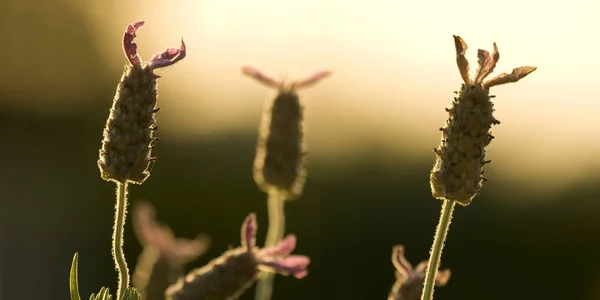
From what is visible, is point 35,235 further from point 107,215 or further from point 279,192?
point 279,192

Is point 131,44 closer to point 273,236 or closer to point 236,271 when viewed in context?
point 236,271

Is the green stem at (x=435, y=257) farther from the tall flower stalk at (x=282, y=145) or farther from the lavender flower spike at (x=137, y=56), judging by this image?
the tall flower stalk at (x=282, y=145)

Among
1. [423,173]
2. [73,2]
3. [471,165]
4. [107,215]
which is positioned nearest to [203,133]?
[107,215]

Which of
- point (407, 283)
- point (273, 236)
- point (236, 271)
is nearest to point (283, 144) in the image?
point (273, 236)

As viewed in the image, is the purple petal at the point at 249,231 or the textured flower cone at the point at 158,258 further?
the textured flower cone at the point at 158,258

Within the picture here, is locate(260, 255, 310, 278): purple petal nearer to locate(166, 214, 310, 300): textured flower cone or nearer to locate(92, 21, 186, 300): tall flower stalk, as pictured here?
locate(166, 214, 310, 300): textured flower cone

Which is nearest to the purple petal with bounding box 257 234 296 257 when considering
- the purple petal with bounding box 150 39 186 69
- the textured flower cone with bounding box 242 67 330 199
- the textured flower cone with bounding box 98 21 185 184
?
the textured flower cone with bounding box 98 21 185 184

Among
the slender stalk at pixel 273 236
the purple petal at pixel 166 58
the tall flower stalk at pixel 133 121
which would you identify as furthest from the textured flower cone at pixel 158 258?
the purple petal at pixel 166 58
